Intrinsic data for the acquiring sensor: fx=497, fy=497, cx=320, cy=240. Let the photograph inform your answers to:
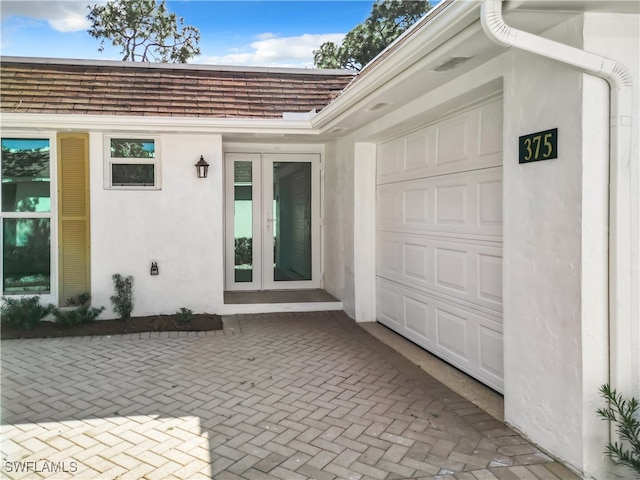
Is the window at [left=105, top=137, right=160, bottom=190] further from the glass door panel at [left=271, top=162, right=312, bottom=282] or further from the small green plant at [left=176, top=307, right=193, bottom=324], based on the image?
the glass door panel at [left=271, top=162, right=312, bottom=282]

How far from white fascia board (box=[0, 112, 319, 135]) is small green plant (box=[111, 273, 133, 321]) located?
6.67 feet

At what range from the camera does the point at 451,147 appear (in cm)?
474

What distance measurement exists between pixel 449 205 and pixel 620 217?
2075mm

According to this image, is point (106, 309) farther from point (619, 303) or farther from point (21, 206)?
point (619, 303)

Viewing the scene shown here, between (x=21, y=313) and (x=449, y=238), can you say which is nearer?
(x=449, y=238)

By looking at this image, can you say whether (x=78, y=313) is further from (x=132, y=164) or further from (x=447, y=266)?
(x=447, y=266)

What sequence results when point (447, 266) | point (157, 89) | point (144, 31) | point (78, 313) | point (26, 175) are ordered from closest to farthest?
point (447, 266), point (78, 313), point (26, 175), point (157, 89), point (144, 31)

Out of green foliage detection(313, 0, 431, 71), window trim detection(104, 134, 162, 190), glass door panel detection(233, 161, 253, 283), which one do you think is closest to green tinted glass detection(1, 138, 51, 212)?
window trim detection(104, 134, 162, 190)

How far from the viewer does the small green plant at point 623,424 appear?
265 centimetres

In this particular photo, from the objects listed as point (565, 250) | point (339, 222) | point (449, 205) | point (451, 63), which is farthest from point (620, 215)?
point (339, 222)

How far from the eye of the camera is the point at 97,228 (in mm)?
6828

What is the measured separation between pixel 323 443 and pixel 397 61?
113 inches

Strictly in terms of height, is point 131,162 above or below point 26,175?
above

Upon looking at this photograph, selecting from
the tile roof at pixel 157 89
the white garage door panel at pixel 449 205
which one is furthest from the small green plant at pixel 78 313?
the white garage door panel at pixel 449 205
